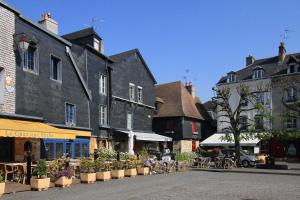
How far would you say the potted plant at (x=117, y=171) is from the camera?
807 inches

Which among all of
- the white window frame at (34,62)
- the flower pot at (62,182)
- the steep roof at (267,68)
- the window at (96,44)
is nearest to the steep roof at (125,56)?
the window at (96,44)

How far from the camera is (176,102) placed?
1864 inches

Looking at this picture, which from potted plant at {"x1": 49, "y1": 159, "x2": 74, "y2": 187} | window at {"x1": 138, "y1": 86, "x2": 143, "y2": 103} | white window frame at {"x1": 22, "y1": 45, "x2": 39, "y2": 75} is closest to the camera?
potted plant at {"x1": 49, "y1": 159, "x2": 74, "y2": 187}

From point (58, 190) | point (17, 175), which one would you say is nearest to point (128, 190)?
point (58, 190)

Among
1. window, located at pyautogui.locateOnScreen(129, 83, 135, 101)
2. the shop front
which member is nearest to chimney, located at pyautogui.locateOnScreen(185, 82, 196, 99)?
window, located at pyautogui.locateOnScreen(129, 83, 135, 101)

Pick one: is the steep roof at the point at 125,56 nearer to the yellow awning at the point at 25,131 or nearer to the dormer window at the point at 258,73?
the dormer window at the point at 258,73

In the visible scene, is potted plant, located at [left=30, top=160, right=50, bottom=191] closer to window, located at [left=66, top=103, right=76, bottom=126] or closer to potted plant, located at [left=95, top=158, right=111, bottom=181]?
potted plant, located at [left=95, top=158, right=111, bottom=181]

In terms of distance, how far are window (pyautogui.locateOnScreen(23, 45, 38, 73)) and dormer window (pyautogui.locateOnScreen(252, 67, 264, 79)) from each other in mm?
30515

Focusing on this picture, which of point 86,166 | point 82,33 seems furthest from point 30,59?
point 82,33

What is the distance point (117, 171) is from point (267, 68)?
31279 mm

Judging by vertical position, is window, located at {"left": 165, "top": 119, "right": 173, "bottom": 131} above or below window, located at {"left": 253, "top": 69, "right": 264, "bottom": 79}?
below

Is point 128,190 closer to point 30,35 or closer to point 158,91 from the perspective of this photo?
point 30,35

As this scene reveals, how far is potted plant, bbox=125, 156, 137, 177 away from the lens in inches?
861

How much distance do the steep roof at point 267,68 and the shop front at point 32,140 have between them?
1087 inches
